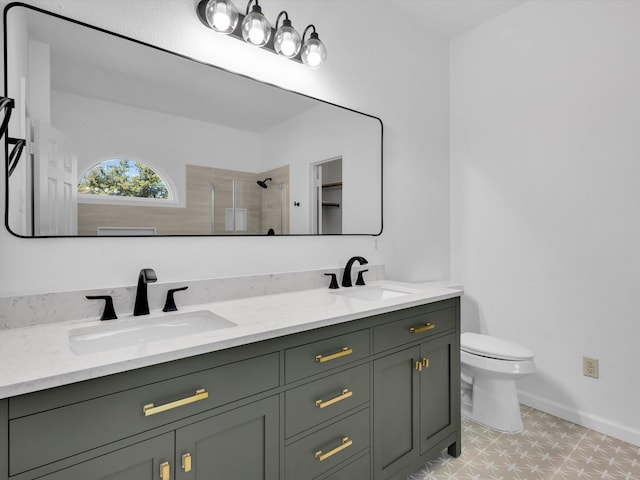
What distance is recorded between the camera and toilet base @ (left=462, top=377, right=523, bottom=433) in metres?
2.03

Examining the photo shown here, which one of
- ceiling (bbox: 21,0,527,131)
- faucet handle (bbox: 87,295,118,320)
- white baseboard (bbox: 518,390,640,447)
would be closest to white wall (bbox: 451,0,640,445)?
white baseboard (bbox: 518,390,640,447)

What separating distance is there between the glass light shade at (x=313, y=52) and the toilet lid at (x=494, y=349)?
1802 mm

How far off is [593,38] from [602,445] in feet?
7.52

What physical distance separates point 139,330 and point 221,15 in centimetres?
128

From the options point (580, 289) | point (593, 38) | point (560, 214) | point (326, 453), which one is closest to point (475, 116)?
point (593, 38)

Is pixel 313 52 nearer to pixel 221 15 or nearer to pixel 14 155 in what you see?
pixel 221 15

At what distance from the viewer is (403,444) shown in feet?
4.96

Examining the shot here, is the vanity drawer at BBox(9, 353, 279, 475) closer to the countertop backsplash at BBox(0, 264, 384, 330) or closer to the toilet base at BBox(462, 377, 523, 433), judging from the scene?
the countertop backsplash at BBox(0, 264, 384, 330)

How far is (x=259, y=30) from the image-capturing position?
1555mm

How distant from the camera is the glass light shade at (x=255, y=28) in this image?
60.6 inches

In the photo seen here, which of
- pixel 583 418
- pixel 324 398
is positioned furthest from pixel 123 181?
pixel 583 418

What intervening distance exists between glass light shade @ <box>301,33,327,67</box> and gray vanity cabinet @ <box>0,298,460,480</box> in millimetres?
1300

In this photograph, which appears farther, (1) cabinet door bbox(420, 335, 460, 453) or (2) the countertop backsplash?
(1) cabinet door bbox(420, 335, 460, 453)

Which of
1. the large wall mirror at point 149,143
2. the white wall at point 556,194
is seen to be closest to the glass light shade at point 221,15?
the large wall mirror at point 149,143
